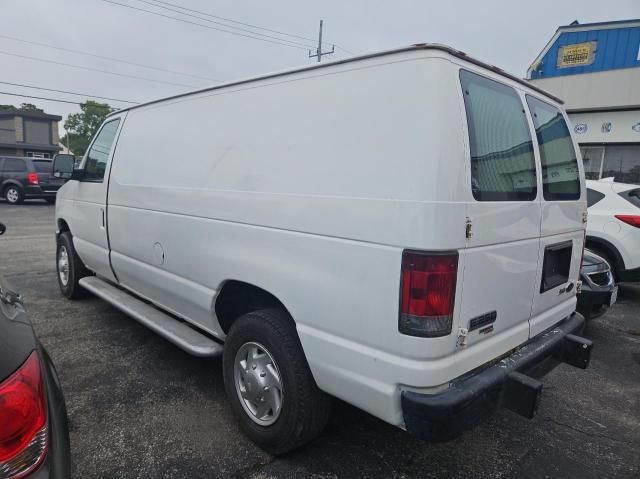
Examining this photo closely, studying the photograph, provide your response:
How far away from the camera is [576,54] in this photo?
12945mm

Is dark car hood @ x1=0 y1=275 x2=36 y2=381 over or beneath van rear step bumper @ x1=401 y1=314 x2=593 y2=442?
over

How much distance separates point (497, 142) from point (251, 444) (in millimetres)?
2239

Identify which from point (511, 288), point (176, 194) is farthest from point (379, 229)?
point (176, 194)

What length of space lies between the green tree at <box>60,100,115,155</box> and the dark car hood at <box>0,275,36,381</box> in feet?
240

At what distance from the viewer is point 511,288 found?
2357mm

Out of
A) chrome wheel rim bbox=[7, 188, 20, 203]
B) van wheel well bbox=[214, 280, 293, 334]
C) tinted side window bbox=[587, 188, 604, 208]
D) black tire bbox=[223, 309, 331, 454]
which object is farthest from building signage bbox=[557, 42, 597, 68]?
chrome wheel rim bbox=[7, 188, 20, 203]

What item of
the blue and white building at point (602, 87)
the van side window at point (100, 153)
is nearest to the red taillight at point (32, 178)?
the van side window at point (100, 153)

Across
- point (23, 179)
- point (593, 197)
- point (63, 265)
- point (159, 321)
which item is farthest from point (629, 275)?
point (23, 179)

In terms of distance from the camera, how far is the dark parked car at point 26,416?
131cm

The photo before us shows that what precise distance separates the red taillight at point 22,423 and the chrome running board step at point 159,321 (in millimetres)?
1627

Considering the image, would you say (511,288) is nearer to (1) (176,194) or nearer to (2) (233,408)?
(2) (233,408)

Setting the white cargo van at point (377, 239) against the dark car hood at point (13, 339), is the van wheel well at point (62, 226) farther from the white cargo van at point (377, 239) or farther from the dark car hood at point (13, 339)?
the dark car hood at point (13, 339)

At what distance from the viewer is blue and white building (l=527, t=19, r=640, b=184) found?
12.0 m

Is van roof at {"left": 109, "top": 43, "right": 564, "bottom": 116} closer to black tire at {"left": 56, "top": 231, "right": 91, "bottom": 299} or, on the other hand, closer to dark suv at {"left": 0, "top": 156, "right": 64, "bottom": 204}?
black tire at {"left": 56, "top": 231, "right": 91, "bottom": 299}
